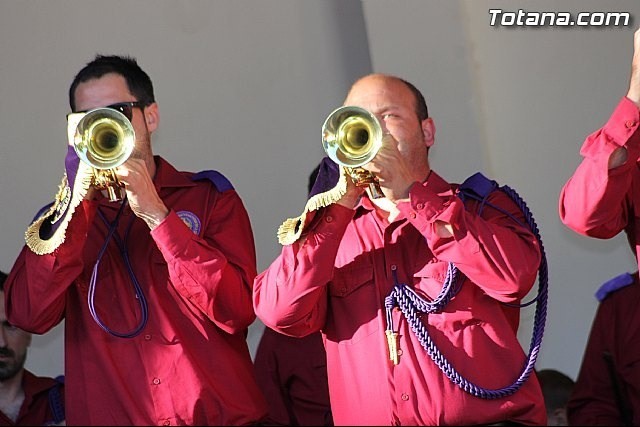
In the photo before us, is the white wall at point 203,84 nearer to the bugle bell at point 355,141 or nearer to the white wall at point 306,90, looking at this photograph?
the white wall at point 306,90

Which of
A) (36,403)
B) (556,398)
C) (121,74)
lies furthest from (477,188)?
(36,403)

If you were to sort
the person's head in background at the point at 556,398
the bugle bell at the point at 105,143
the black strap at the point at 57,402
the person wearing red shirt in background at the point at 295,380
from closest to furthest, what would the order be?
the bugle bell at the point at 105,143 < the black strap at the point at 57,402 < the person wearing red shirt in background at the point at 295,380 < the person's head in background at the point at 556,398

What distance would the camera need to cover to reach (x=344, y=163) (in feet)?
14.7

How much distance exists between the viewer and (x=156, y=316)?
15.6ft

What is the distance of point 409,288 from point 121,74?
1.30 meters

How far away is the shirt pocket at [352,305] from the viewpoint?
15.2 feet

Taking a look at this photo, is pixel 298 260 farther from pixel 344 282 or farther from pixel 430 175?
pixel 430 175

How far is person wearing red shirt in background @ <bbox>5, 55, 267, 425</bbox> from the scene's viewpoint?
4660 millimetres

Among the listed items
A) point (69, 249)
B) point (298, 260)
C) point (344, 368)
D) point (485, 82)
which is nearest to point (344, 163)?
point (298, 260)

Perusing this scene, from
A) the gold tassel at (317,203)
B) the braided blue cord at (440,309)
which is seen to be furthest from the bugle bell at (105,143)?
the braided blue cord at (440,309)

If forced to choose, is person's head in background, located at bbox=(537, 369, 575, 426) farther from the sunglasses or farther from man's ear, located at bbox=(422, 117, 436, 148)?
the sunglasses

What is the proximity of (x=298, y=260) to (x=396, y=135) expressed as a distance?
0.58 m

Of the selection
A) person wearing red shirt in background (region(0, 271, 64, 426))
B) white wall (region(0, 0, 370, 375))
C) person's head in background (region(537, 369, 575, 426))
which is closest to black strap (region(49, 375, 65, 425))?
person wearing red shirt in background (region(0, 271, 64, 426))

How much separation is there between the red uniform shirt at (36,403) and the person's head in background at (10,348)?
0.08 m
